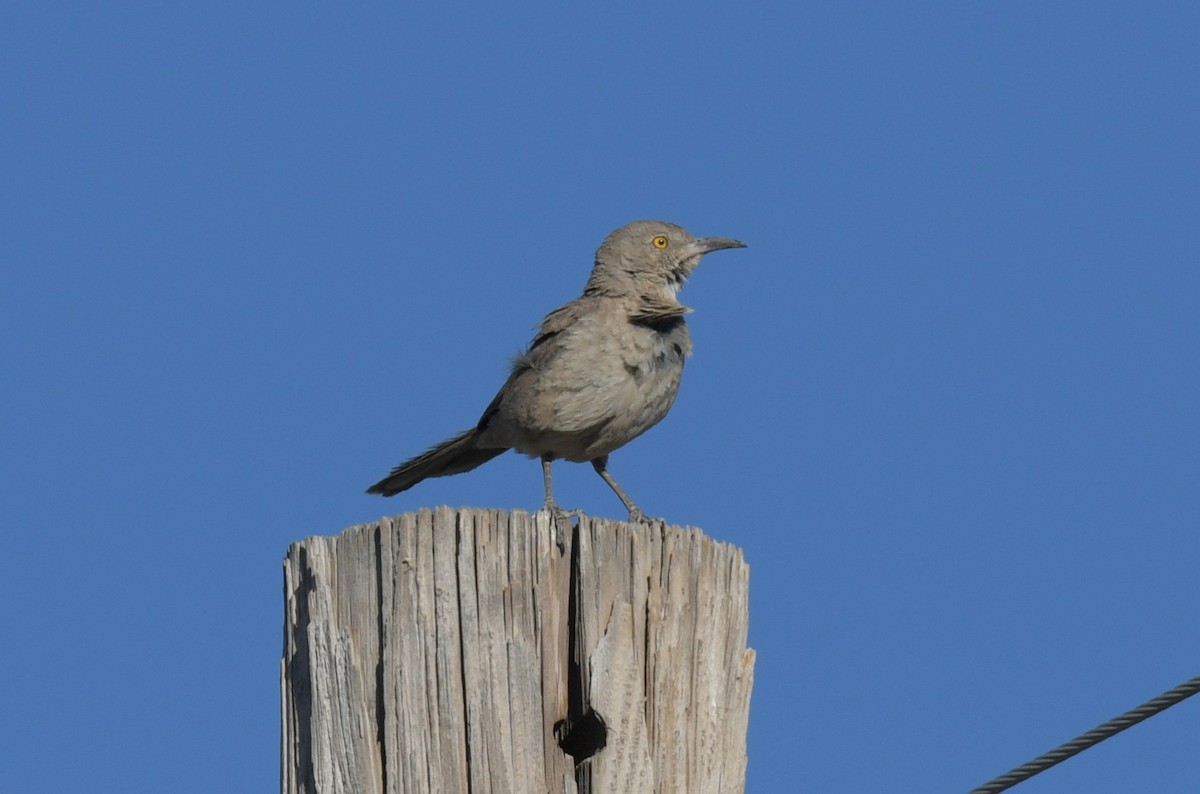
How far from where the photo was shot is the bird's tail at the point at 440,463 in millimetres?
9477

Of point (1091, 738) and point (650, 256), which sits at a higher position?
point (650, 256)

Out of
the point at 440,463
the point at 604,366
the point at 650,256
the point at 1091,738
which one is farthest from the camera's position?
the point at 440,463

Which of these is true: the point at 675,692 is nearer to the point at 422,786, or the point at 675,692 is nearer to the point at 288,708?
the point at 422,786

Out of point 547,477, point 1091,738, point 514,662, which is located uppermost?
point 547,477

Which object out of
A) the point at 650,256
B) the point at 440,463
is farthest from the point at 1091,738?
the point at 440,463

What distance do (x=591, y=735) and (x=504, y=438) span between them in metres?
4.84

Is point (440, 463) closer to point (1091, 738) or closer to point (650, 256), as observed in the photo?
point (650, 256)

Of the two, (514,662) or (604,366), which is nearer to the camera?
(514,662)

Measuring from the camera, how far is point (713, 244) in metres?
9.52

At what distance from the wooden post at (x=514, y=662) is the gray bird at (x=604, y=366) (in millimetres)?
3756

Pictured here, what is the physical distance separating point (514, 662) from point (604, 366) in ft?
14.2

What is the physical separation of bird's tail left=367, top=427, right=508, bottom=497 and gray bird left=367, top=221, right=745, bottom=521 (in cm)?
1

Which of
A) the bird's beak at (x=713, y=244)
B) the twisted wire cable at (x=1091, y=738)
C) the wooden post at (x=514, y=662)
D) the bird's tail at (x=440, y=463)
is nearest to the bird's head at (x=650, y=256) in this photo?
the bird's beak at (x=713, y=244)

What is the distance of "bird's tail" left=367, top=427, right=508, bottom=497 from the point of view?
948cm
